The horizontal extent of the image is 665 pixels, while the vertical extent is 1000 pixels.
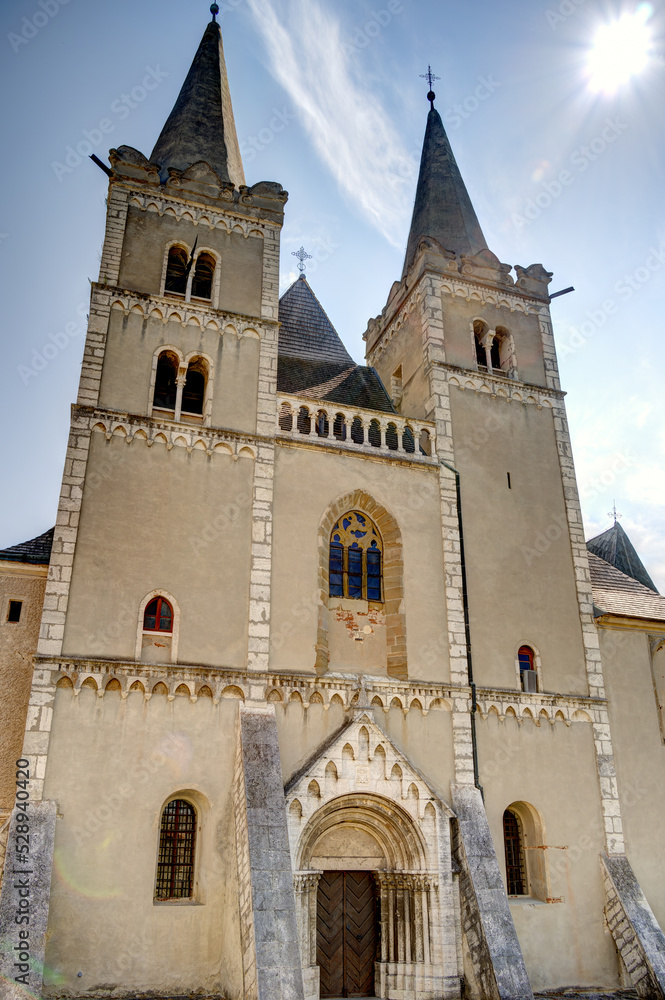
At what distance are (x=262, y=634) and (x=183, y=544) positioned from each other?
223 centimetres

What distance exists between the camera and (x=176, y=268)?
57.7ft

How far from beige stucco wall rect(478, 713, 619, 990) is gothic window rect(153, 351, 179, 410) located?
9150 mm

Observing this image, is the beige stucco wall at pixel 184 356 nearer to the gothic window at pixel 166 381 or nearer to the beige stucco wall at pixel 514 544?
the gothic window at pixel 166 381

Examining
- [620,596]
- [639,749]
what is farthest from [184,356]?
[639,749]

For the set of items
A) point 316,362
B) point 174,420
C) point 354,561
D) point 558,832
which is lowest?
point 558,832

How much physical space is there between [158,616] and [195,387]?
5325 mm

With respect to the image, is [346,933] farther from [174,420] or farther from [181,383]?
[181,383]

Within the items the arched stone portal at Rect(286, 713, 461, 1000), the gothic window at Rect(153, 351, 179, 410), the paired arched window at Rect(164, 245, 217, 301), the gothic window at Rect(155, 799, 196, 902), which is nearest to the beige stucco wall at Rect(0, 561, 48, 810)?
the gothic window at Rect(155, 799, 196, 902)

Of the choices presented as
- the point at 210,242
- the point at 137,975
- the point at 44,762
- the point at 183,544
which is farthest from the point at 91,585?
the point at 210,242

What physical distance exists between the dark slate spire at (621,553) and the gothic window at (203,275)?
13460mm

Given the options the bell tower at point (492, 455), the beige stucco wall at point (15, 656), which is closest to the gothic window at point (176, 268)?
the bell tower at point (492, 455)

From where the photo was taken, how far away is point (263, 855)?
38.1 ft

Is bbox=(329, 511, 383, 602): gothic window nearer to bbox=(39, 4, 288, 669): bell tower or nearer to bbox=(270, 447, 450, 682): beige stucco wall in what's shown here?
bbox=(270, 447, 450, 682): beige stucco wall

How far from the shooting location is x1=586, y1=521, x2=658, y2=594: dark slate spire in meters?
22.7
